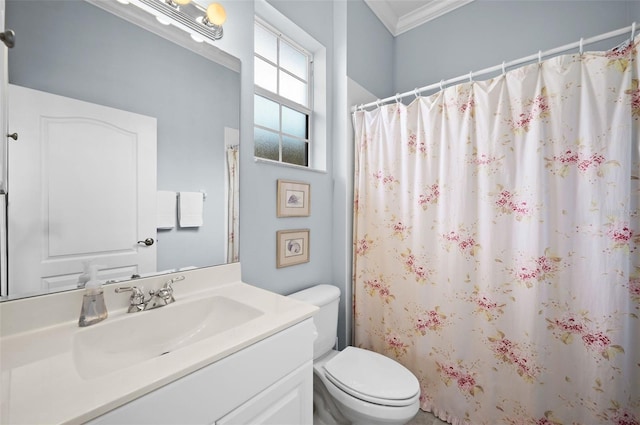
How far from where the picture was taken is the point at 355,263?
73.7 inches

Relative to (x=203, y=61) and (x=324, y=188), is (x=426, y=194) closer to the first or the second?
(x=324, y=188)

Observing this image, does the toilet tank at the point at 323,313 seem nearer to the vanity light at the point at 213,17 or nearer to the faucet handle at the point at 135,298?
the faucet handle at the point at 135,298

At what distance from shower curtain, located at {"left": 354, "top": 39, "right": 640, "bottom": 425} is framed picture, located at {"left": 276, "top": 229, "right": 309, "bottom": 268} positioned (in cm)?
46

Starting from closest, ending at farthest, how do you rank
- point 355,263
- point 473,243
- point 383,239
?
point 473,243 → point 383,239 → point 355,263

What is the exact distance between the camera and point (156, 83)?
1040 mm

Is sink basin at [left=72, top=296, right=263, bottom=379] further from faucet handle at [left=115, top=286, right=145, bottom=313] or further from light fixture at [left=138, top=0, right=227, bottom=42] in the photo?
light fixture at [left=138, top=0, right=227, bottom=42]

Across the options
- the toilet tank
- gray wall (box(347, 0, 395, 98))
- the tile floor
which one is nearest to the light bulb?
gray wall (box(347, 0, 395, 98))

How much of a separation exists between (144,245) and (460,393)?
1.76 m

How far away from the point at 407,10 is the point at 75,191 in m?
2.59

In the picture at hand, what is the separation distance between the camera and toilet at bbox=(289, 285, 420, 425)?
3.74 feet

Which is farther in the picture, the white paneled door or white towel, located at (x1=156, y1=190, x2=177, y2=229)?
white towel, located at (x1=156, y1=190, x2=177, y2=229)

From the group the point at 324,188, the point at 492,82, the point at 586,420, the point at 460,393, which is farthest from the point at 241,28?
the point at 586,420

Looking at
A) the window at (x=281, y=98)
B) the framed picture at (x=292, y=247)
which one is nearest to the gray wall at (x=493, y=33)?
the window at (x=281, y=98)

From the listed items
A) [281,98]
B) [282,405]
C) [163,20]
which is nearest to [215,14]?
[163,20]
